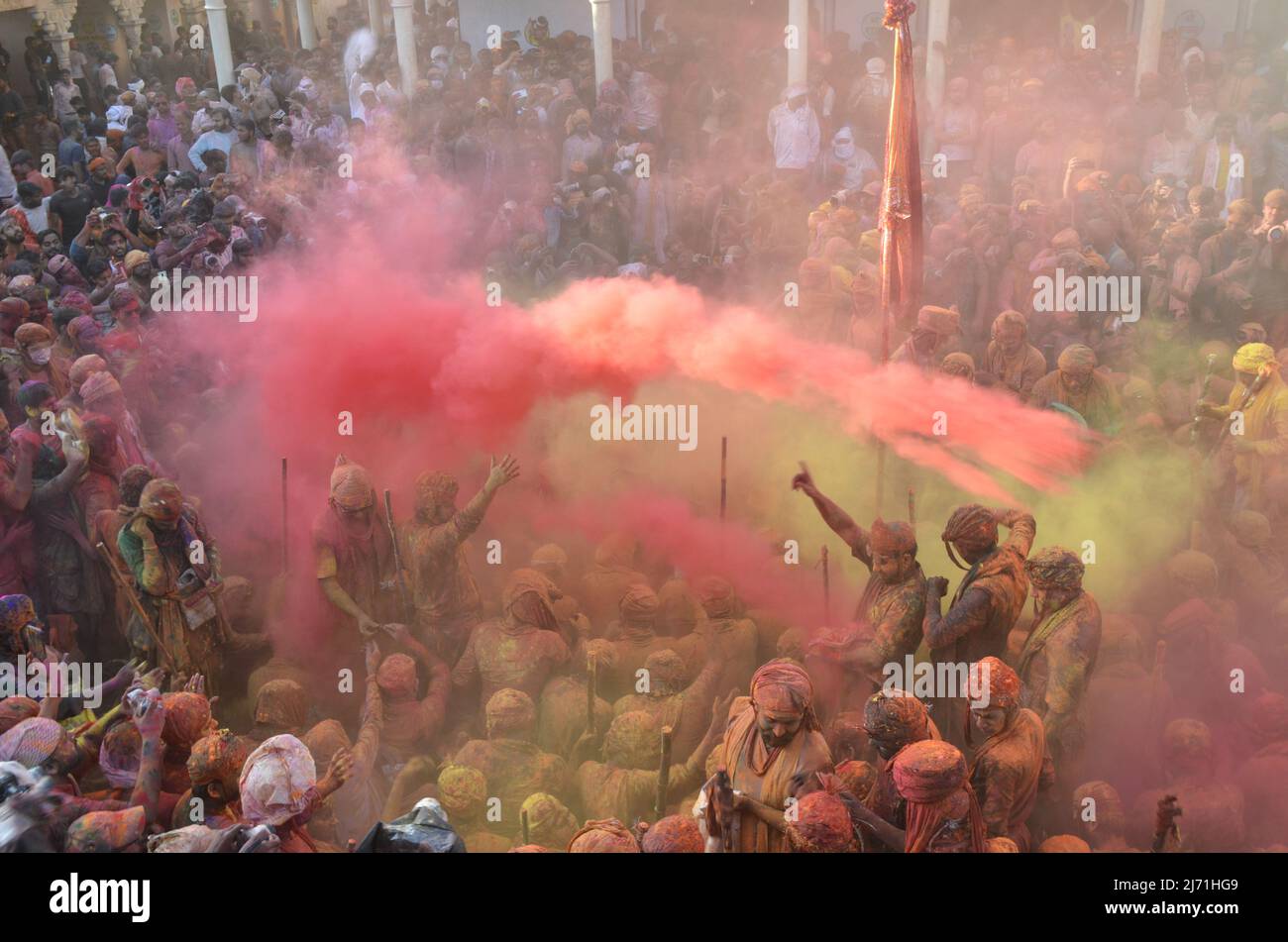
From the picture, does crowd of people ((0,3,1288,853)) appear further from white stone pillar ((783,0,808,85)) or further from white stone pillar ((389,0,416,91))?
white stone pillar ((783,0,808,85))

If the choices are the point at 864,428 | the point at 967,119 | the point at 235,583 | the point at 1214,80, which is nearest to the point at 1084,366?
the point at 864,428

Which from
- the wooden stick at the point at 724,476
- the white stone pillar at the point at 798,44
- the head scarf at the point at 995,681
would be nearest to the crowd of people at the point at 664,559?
the head scarf at the point at 995,681

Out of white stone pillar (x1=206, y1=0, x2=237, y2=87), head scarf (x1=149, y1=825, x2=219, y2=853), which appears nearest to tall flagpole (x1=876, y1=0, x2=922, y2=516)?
head scarf (x1=149, y1=825, x2=219, y2=853)

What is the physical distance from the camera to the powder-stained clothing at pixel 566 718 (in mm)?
7422

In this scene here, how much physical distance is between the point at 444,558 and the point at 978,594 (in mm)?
3450

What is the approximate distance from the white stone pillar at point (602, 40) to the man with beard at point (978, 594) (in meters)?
10.6

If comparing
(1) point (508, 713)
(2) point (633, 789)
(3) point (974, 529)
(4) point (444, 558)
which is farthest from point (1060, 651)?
(4) point (444, 558)

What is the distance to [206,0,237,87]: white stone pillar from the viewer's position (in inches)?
665

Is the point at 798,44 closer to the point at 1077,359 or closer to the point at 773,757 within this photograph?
the point at 1077,359

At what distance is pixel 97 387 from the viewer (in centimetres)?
915

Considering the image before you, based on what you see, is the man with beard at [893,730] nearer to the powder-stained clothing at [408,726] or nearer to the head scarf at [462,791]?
the head scarf at [462,791]

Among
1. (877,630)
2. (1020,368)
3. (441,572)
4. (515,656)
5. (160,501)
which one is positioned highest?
(1020,368)

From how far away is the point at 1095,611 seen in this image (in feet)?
22.9

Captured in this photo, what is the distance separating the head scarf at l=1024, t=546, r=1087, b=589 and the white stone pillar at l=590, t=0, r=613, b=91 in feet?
36.2
